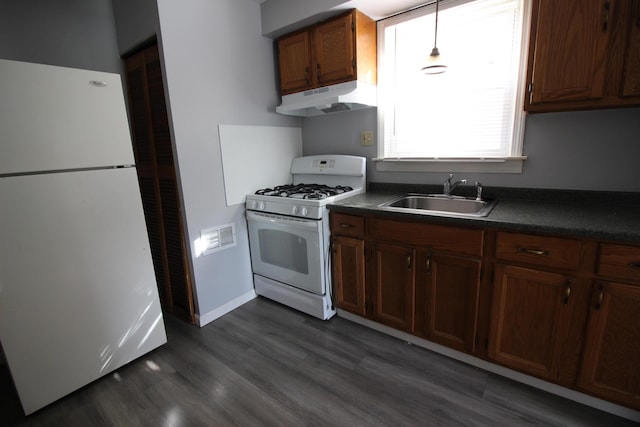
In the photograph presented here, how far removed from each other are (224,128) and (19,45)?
1402 mm

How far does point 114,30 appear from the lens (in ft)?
8.02

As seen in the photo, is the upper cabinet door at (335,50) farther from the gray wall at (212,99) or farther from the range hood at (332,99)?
the gray wall at (212,99)

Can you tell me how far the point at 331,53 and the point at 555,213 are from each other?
5.88 ft

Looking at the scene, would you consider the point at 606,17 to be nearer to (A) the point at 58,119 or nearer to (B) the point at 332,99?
(B) the point at 332,99

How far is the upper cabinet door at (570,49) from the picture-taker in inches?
55.7

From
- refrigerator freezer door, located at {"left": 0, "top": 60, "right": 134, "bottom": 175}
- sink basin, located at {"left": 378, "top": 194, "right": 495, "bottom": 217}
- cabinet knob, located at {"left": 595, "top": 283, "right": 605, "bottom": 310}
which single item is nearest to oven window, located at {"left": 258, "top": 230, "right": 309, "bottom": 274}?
sink basin, located at {"left": 378, "top": 194, "right": 495, "bottom": 217}

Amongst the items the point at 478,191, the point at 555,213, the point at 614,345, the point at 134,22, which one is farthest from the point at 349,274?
the point at 134,22

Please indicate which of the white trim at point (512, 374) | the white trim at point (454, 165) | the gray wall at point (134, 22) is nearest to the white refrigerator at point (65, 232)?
the gray wall at point (134, 22)

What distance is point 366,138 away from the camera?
2.60m

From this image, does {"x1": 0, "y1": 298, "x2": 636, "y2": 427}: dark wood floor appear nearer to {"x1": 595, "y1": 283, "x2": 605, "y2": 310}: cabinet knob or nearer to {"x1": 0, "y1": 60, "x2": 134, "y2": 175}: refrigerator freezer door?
{"x1": 595, "y1": 283, "x2": 605, "y2": 310}: cabinet knob

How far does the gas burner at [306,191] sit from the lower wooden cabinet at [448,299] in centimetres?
85

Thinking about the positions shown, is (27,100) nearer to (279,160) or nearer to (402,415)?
(279,160)

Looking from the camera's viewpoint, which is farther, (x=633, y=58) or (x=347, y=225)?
(x=347, y=225)

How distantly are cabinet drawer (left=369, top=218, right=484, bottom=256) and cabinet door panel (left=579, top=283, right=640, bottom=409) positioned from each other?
1.74 ft
